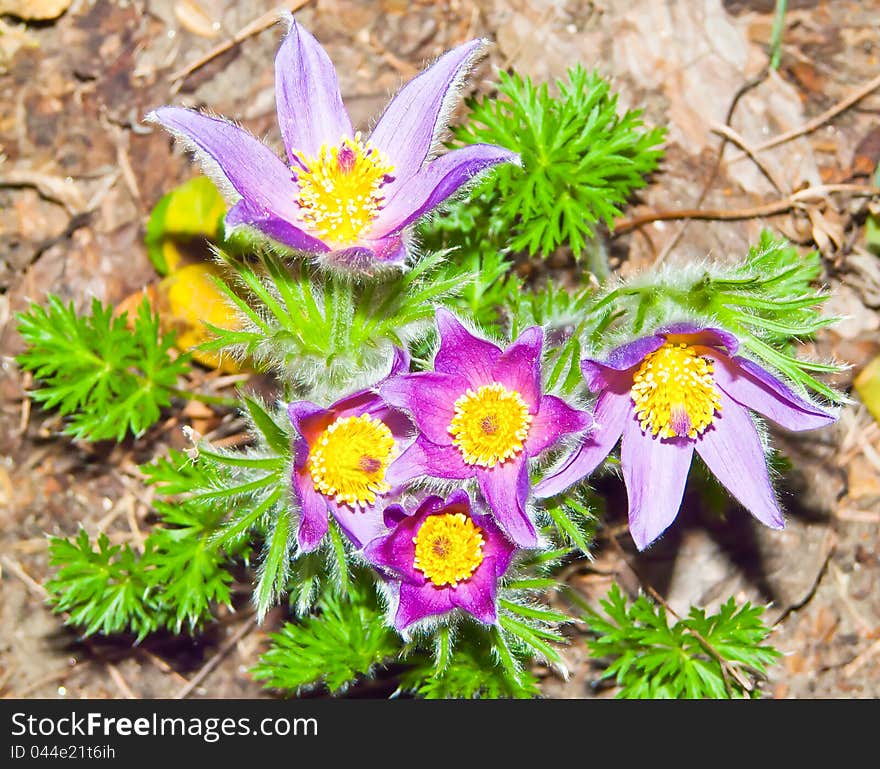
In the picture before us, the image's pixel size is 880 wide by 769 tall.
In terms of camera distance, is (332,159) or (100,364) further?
(100,364)

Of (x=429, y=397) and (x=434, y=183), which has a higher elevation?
(x=434, y=183)

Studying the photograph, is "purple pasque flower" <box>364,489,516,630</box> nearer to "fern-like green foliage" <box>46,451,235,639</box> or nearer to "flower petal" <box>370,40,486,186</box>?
"fern-like green foliage" <box>46,451,235,639</box>

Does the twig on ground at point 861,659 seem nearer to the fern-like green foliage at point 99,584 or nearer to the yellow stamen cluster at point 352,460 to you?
the yellow stamen cluster at point 352,460

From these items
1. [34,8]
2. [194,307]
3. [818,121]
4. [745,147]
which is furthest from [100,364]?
[818,121]

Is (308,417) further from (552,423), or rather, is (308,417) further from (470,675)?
(470,675)

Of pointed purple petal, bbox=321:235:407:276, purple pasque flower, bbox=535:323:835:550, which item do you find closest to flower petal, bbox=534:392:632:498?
purple pasque flower, bbox=535:323:835:550

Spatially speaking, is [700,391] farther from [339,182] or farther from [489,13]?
[489,13]
